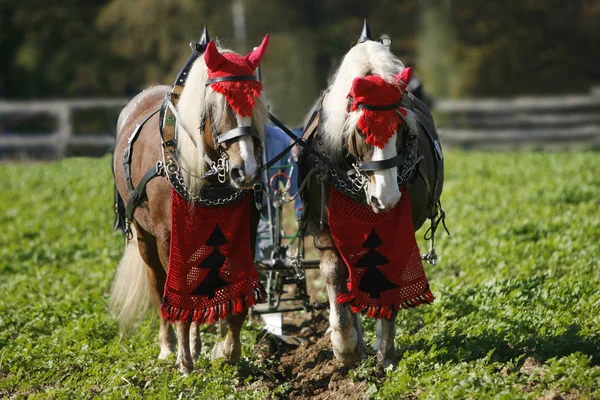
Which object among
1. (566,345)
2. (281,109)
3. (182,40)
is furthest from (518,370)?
(182,40)

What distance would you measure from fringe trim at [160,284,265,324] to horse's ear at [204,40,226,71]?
4.11 feet

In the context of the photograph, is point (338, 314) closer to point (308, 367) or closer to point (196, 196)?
point (308, 367)

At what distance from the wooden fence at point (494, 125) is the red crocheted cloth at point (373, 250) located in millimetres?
14700

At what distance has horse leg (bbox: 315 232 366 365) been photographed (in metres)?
4.17

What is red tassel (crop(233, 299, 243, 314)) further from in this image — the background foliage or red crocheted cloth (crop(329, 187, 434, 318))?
the background foliage

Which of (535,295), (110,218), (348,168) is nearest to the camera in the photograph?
(348,168)

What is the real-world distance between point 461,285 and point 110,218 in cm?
510

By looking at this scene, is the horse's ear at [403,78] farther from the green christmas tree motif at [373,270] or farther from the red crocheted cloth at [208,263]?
the red crocheted cloth at [208,263]

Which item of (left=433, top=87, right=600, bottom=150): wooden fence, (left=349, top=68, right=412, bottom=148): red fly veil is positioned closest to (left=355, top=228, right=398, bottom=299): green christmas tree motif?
(left=349, top=68, right=412, bottom=148): red fly veil

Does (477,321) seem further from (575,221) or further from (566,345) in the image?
(575,221)

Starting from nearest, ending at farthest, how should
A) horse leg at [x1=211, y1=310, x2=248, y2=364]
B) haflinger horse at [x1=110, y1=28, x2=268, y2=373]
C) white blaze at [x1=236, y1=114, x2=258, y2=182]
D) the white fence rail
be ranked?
white blaze at [x1=236, y1=114, x2=258, y2=182] → haflinger horse at [x1=110, y1=28, x2=268, y2=373] → horse leg at [x1=211, y1=310, x2=248, y2=364] → the white fence rail

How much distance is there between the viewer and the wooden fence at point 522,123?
18.8 m

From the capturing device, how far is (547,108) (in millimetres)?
19219

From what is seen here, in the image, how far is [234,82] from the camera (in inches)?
152
